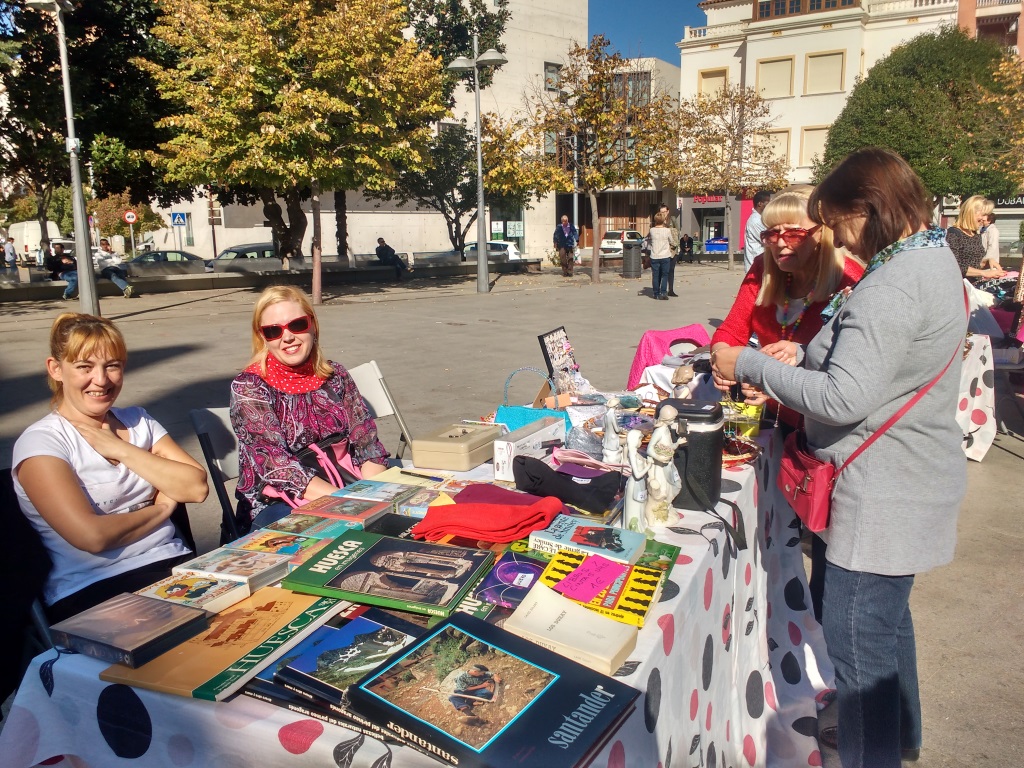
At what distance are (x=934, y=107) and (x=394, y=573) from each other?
41.7 metres

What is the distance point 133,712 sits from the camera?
1.51 m

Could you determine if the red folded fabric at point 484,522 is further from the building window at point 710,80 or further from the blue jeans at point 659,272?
the building window at point 710,80

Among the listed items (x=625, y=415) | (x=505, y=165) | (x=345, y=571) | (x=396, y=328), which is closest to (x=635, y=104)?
(x=505, y=165)

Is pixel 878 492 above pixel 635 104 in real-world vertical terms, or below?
below

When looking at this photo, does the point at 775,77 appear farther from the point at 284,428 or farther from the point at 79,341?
the point at 79,341

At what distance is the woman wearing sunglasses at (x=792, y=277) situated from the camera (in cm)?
296

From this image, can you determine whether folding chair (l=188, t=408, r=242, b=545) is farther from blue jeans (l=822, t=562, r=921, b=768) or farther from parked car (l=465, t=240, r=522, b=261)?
parked car (l=465, t=240, r=522, b=261)

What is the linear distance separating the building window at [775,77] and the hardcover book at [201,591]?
4646 centimetres

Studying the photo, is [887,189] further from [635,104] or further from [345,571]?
[635,104]

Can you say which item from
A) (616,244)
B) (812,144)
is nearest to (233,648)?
(616,244)

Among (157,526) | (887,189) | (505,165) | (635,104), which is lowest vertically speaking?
(157,526)

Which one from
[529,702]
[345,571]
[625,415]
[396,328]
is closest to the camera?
[529,702]

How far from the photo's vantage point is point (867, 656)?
83.4 inches

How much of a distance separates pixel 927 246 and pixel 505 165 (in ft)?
69.1
